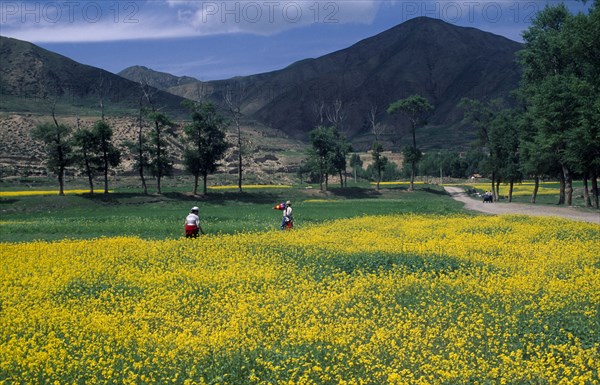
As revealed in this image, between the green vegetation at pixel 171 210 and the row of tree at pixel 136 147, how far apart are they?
388cm

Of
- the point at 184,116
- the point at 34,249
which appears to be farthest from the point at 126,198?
the point at 184,116

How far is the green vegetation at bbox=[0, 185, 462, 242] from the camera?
3456 cm

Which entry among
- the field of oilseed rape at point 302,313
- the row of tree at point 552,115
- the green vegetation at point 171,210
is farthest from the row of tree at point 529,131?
the field of oilseed rape at point 302,313

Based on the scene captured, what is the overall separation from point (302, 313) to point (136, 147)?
6072 cm

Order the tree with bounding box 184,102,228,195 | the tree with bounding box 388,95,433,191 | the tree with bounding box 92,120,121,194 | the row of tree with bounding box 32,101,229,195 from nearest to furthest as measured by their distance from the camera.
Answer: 1. the row of tree with bounding box 32,101,229,195
2. the tree with bounding box 92,120,121,194
3. the tree with bounding box 184,102,228,195
4. the tree with bounding box 388,95,433,191

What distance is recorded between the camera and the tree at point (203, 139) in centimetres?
7331

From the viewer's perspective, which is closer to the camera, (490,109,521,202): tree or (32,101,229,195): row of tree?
(32,101,229,195): row of tree

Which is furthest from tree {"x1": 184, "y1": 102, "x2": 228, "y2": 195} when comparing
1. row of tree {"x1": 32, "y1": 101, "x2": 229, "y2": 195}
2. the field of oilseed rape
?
the field of oilseed rape

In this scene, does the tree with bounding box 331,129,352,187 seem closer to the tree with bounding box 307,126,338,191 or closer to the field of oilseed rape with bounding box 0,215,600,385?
the tree with bounding box 307,126,338,191

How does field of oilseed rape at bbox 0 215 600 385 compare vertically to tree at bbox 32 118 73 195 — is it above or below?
below

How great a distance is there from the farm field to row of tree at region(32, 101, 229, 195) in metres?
44.4

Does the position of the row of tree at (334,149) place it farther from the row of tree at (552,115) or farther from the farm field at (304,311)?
the farm field at (304,311)

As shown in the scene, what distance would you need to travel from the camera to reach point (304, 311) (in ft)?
45.9

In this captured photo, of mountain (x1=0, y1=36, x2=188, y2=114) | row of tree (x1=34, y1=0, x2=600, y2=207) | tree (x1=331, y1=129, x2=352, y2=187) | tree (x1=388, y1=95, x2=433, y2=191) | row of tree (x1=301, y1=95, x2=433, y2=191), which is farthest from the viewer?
mountain (x1=0, y1=36, x2=188, y2=114)
